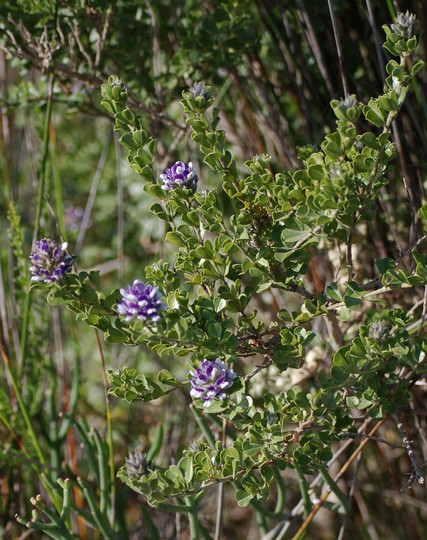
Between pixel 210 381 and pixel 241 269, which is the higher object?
pixel 241 269

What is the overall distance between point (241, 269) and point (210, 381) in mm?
176

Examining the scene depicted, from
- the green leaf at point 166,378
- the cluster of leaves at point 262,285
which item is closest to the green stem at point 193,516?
the cluster of leaves at point 262,285

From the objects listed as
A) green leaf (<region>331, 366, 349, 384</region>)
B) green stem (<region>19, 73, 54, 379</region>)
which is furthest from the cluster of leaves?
green stem (<region>19, 73, 54, 379</region>)

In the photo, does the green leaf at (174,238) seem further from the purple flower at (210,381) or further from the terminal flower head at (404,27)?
the terminal flower head at (404,27)

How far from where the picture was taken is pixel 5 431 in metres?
1.23

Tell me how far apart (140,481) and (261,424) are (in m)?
0.16

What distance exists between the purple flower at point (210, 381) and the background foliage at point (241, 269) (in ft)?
0.07

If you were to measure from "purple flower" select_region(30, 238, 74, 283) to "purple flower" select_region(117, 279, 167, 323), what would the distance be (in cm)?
12

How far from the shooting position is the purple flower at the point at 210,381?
0.68 m

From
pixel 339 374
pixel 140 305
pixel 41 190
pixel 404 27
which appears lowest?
pixel 339 374

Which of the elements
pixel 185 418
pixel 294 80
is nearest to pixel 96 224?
pixel 185 418

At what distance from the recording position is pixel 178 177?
0.73 metres

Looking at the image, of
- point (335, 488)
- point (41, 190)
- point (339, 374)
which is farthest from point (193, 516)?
point (41, 190)

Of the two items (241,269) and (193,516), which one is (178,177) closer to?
(241,269)
